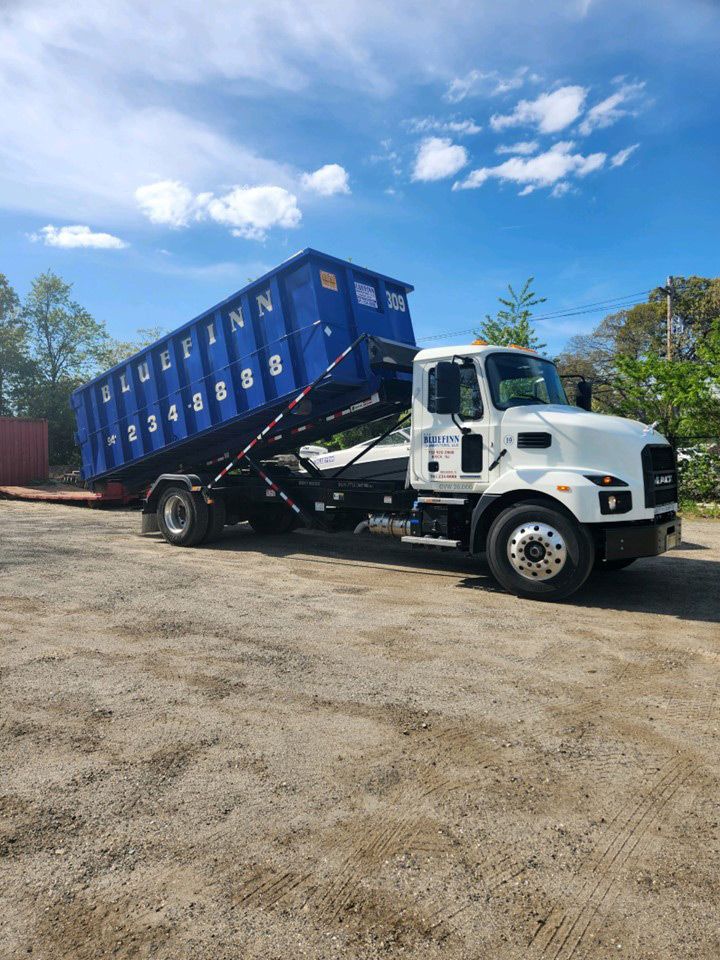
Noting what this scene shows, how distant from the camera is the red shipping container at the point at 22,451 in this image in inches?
956

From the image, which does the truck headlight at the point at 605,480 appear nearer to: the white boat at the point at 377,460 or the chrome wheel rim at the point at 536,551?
the chrome wheel rim at the point at 536,551

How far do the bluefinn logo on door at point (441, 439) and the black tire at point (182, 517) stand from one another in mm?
3780

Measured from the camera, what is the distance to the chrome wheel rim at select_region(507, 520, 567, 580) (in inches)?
→ 254

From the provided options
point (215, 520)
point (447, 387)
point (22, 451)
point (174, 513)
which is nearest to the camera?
point (447, 387)

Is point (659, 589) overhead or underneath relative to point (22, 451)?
underneath

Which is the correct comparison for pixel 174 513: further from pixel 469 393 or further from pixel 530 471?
pixel 530 471

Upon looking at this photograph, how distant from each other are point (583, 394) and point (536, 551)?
101 inches

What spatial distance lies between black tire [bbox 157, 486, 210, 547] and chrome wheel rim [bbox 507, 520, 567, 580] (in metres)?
4.83

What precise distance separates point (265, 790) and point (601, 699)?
6.93 feet

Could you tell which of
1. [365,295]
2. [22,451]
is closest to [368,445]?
[365,295]

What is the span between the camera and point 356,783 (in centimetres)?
294

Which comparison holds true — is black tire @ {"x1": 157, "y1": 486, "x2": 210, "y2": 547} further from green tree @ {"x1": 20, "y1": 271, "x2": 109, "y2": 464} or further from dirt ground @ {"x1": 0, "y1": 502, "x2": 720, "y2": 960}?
green tree @ {"x1": 20, "y1": 271, "x2": 109, "y2": 464}

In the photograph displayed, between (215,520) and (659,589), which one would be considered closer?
(659,589)

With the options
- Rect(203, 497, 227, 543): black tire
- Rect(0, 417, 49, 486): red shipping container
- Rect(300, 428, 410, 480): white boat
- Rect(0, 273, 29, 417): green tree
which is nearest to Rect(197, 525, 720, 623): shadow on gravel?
Rect(203, 497, 227, 543): black tire
